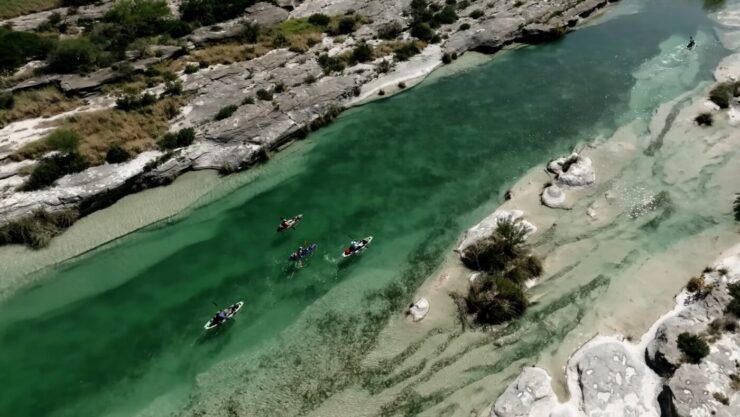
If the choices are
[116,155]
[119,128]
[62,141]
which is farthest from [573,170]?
[62,141]

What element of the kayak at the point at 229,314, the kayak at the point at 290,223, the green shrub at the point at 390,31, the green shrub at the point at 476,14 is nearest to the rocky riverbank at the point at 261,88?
the green shrub at the point at 476,14

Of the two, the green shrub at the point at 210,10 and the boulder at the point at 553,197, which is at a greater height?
the green shrub at the point at 210,10

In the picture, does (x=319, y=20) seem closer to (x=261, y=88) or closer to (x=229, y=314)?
(x=261, y=88)

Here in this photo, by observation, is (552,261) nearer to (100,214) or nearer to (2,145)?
(100,214)

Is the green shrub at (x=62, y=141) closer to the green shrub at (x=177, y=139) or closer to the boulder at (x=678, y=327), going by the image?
the green shrub at (x=177, y=139)

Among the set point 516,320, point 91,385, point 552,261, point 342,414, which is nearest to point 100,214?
point 91,385

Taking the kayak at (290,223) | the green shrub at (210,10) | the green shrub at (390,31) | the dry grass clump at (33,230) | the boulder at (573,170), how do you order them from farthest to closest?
the green shrub at (210,10) < the green shrub at (390,31) < the boulder at (573,170) < the kayak at (290,223) < the dry grass clump at (33,230)
